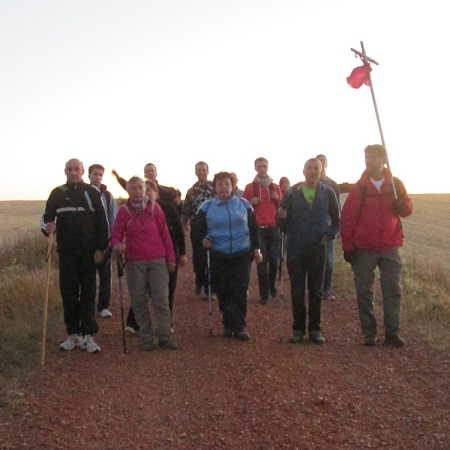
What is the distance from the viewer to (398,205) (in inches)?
321

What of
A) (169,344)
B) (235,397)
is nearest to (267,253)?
(169,344)

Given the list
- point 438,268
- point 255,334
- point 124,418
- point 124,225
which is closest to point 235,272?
point 255,334

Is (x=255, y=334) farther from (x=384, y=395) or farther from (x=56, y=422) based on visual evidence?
(x=56, y=422)

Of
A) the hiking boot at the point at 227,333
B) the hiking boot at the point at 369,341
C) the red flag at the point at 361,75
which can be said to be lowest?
the hiking boot at the point at 369,341

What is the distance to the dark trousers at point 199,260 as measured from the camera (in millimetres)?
10262

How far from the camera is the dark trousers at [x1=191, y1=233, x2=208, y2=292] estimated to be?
33.7ft

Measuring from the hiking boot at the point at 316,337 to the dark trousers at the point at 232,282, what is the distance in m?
0.81

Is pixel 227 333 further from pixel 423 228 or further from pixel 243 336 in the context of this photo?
pixel 423 228

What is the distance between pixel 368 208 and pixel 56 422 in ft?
13.9

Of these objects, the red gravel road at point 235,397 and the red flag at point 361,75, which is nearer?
the red gravel road at point 235,397

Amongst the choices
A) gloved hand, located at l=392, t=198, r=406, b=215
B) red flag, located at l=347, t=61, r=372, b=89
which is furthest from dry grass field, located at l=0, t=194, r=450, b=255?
gloved hand, located at l=392, t=198, r=406, b=215

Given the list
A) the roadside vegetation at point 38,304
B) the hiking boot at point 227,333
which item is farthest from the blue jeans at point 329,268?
the hiking boot at point 227,333

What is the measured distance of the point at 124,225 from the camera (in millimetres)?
8344

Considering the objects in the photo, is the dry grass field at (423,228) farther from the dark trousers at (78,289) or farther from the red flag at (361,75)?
the dark trousers at (78,289)
